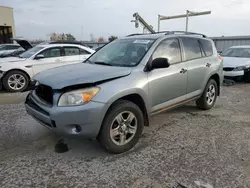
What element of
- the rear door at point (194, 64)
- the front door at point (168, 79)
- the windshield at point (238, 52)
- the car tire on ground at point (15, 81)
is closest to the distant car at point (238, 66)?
the windshield at point (238, 52)

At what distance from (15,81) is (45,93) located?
16.4ft

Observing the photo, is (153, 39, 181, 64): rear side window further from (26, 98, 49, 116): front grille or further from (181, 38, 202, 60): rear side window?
(26, 98, 49, 116): front grille

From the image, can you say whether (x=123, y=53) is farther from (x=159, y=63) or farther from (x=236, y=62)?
(x=236, y=62)

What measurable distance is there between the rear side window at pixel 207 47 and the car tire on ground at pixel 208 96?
65 centimetres

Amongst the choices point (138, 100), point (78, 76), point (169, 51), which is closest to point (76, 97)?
point (78, 76)

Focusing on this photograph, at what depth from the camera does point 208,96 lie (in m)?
5.52

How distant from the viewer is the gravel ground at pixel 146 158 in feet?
9.32

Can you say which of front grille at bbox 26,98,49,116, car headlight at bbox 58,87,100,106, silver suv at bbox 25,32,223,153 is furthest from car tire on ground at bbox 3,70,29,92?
car headlight at bbox 58,87,100,106

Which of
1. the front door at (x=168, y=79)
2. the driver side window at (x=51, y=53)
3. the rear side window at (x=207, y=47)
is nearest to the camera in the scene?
the front door at (x=168, y=79)

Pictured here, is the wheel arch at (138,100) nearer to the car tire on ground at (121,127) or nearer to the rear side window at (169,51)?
the car tire on ground at (121,127)

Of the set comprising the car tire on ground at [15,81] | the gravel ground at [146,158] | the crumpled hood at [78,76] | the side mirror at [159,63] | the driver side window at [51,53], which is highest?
the driver side window at [51,53]

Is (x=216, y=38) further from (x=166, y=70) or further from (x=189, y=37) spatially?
(x=166, y=70)

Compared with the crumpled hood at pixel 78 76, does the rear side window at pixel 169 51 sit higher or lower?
higher

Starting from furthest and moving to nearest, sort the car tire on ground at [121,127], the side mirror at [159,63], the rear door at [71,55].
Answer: the rear door at [71,55] → the side mirror at [159,63] → the car tire on ground at [121,127]
